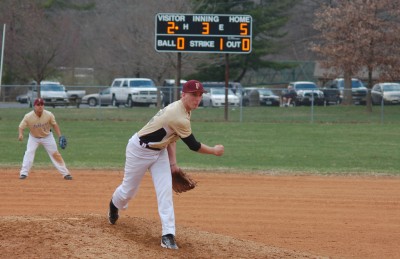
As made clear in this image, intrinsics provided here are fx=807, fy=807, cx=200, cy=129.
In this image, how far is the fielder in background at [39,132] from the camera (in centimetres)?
1788

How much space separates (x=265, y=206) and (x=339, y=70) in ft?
101

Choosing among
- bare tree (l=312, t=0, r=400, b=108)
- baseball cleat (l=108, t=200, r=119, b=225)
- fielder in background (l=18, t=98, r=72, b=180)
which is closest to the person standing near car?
bare tree (l=312, t=0, r=400, b=108)

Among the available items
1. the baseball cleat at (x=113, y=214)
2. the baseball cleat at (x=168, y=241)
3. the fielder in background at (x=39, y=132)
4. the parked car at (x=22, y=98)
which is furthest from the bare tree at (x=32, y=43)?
the baseball cleat at (x=168, y=241)

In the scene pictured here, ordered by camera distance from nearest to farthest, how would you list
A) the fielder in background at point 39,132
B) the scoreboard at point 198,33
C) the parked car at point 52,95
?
the fielder in background at point 39,132, the scoreboard at point 198,33, the parked car at point 52,95

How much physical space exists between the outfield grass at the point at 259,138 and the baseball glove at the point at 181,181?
35.7 ft

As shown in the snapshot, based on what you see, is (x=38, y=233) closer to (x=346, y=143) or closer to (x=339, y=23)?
(x=346, y=143)

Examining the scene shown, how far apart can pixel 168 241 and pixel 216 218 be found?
12.0ft

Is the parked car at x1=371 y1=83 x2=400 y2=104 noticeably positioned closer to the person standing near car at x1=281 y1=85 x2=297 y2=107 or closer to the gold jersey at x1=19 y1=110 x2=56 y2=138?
the person standing near car at x1=281 y1=85 x2=297 y2=107

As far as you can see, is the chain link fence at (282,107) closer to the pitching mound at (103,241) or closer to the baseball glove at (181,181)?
the pitching mound at (103,241)

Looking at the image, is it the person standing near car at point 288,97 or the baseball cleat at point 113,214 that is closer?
the baseball cleat at point 113,214

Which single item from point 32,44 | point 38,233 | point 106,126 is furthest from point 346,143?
point 32,44

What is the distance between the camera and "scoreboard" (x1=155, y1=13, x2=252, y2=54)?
3453cm

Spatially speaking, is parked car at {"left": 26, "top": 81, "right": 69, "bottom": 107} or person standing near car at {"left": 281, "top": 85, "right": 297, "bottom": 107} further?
person standing near car at {"left": 281, "top": 85, "right": 297, "bottom": 107}

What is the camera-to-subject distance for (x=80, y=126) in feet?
116
